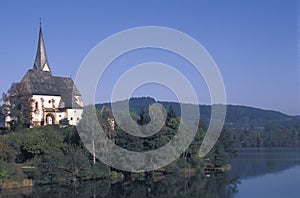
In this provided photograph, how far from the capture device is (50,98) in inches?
1816

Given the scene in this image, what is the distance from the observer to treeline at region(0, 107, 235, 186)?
2931 cm

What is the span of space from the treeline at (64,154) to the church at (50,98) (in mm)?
8802

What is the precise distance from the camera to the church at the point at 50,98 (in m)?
44.6

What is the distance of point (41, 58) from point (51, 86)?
16.1 ft

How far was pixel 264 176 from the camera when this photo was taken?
34375mm

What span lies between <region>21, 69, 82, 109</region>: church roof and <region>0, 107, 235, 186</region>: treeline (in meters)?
9.78

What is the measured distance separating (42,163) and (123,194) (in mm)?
6721

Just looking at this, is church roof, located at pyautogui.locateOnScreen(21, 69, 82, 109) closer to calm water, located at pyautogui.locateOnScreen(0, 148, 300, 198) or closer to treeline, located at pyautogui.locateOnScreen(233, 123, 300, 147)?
calm water, located at pyautogui.locateOnScreen(0, 148, 300, 198)

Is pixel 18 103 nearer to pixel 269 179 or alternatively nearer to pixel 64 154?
pixel 64 154

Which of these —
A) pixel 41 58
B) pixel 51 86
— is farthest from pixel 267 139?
pixel 51 86

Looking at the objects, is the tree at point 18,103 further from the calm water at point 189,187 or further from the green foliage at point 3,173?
the calm water at point 189,187

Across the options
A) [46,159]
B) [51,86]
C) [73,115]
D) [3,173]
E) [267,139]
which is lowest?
[3,173]

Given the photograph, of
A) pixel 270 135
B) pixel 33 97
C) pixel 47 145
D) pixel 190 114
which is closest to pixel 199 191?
pixel 47 145

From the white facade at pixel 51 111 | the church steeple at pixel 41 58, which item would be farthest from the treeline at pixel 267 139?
the white facade at pixel 51 111
